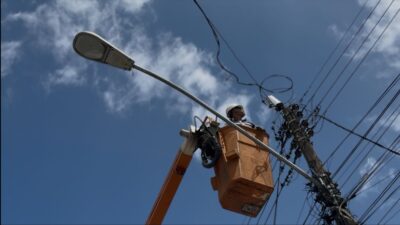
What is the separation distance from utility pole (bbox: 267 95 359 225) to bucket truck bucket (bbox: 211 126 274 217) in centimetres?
68

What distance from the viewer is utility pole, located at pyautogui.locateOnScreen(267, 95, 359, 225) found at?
24.0 ft

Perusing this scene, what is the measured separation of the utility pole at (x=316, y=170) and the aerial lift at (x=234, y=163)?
28.7 inches

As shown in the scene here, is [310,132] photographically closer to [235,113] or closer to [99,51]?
[235,113]

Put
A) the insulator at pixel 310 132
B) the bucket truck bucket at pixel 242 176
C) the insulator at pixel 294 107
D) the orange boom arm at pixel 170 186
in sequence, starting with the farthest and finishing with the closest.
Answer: the insulator at pixel 294 107, the insulator at pixel 310 132, the orange boom arm at pixel 170 186, the bucket truck bucket at pixel 242 176

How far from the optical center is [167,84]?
5691 millimetres

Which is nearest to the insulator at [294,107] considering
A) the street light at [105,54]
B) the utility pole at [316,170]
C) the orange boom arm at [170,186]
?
the utility pole at [316,170]

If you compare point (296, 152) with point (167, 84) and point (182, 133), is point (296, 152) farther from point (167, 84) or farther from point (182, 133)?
point (167, 84)

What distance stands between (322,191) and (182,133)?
2.09 meters

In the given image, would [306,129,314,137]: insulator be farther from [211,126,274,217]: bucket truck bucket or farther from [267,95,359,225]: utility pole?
[211,126,274,217]: bucket truck bucket

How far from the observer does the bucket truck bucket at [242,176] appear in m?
6.49

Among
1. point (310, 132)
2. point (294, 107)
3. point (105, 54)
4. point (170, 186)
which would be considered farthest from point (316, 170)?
point (105, 54)

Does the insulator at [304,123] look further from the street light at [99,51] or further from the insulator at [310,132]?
the street light at [99,51]

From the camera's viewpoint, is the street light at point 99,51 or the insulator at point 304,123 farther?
the insulator at point 304,123

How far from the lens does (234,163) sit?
6641 millimetres
